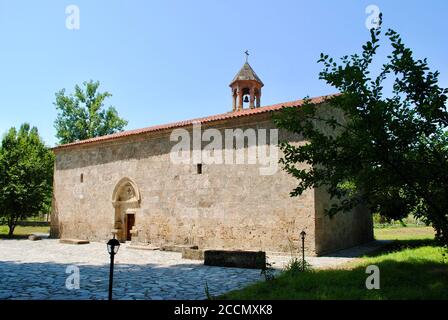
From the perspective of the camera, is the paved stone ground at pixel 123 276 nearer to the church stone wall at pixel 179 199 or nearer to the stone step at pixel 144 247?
the church stone wall at pixel 179 199

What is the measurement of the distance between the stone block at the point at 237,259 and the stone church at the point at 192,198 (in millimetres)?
2995

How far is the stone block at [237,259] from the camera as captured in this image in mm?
9617

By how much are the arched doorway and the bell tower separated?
288 inches

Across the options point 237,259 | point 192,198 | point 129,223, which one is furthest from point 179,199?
point 237,259

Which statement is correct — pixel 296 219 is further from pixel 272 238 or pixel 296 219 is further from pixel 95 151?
pixel 95 151

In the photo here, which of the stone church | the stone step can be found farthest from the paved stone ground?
the stone step

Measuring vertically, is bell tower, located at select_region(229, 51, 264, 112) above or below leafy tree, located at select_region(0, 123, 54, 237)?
above

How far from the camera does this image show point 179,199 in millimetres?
15156

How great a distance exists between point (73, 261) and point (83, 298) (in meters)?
5.46

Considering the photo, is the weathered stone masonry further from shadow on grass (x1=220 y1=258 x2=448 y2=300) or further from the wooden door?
shadow on grass (x1=220 y1=258 x2=448 y2=300)

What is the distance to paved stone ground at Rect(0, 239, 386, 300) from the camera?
6.51m

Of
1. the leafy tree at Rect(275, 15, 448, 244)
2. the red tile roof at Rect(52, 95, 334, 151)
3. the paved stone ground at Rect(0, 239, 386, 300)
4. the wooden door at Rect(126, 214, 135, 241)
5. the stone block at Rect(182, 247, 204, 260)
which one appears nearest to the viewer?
the leafy tree at Rect(275, 15, 448, 244)

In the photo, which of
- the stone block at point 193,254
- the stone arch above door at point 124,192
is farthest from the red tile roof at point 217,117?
the stone block at point 193,254

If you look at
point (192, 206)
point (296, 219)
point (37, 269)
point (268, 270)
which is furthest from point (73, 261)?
point (296, 219)
